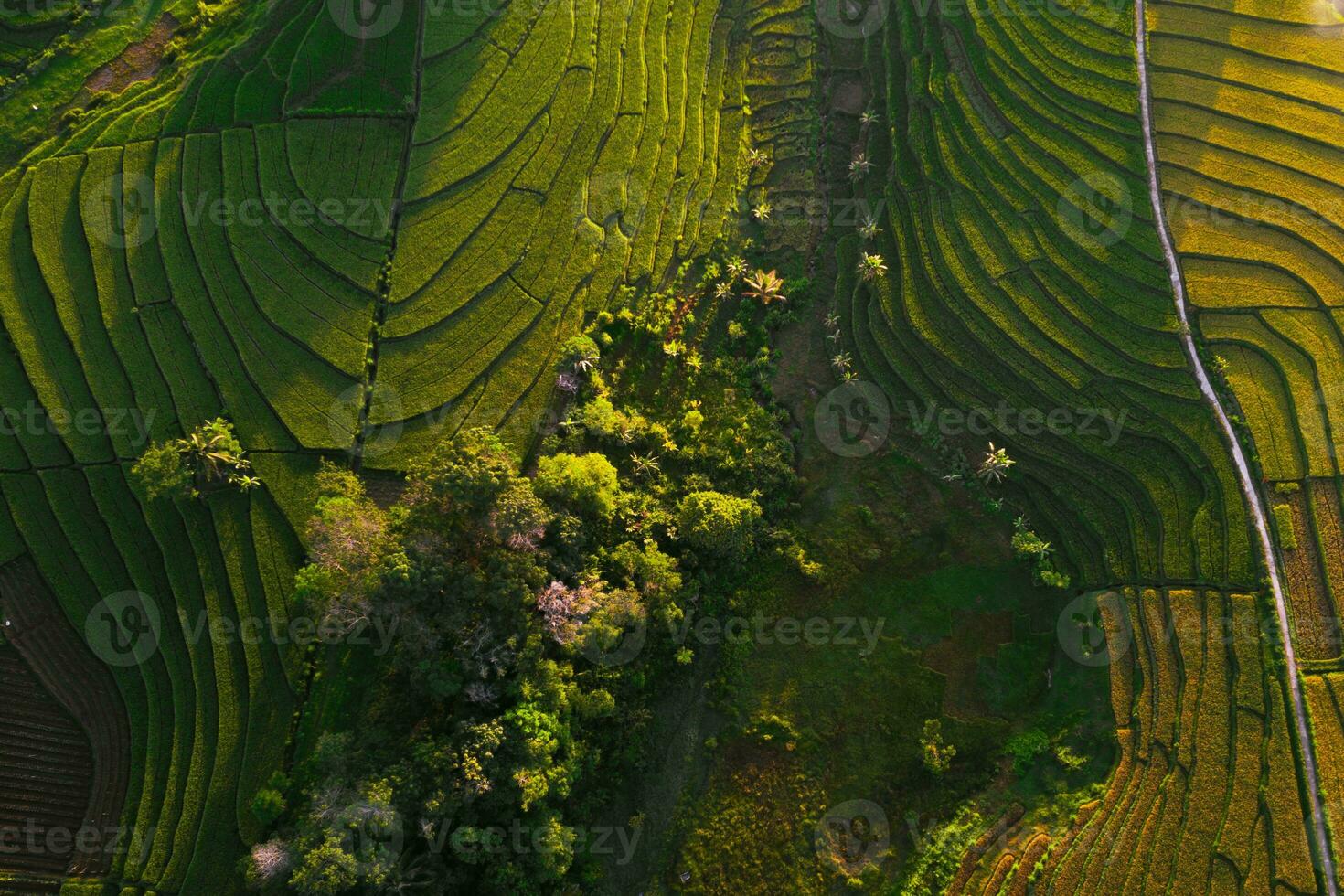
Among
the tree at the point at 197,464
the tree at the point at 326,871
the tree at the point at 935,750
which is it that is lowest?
the tree at the point at 326,871

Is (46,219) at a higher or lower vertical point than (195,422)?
higher

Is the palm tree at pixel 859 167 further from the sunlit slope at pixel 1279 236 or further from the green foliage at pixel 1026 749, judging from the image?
the green foliage at pixel 1026 749

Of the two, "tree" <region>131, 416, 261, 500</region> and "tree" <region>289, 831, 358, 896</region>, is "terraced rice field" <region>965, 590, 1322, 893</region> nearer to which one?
"tree" <region>289, 831, 358, 896</region>

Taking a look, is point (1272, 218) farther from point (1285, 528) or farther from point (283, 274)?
point (283, 274)

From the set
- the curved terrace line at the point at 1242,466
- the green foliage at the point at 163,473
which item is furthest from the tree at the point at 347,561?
the curved terrace line at the point at 1242,466

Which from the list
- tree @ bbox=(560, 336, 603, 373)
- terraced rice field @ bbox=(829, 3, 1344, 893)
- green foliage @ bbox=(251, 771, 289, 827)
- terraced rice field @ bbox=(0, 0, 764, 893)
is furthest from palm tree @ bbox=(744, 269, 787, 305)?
green foliage @ bbox=(251, 771, 289, 827)

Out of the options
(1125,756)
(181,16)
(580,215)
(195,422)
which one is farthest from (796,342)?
(181,16)

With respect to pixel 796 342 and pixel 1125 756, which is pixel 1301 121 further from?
pixel 1125 756
